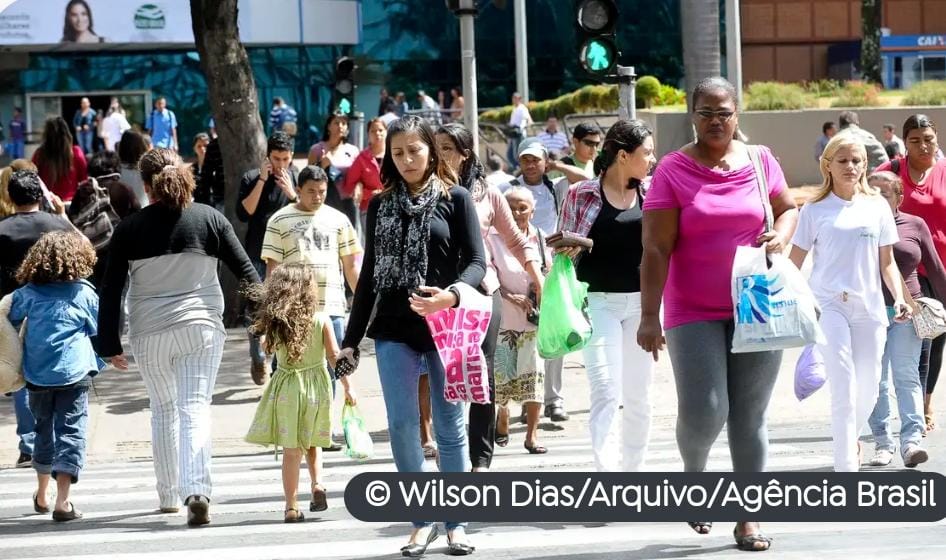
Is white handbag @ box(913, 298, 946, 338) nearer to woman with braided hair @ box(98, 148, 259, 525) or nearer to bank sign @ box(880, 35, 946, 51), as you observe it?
woman with braided hair @ box(98, 148, 259, 525)

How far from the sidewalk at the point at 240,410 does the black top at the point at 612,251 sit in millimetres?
2737

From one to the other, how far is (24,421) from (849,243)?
516 cm

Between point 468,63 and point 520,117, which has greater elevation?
point 520,117

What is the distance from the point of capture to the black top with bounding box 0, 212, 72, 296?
9.17 meters

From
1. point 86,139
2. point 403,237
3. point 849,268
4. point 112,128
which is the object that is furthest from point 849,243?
point 86,139

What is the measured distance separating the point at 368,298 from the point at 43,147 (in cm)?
787

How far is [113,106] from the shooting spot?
39562mm

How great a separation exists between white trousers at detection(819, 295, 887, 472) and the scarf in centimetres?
240

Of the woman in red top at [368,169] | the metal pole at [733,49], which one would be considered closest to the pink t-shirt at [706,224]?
the woman in red top at [368,169]

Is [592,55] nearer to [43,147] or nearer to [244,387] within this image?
[244,387]

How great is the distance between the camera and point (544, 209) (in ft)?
36.2

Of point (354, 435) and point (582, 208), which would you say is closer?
point (582, 208)

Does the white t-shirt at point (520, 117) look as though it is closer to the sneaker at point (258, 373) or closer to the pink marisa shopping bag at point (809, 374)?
the sneaker at point (258, 373)

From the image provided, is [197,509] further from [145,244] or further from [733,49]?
[733,49]
